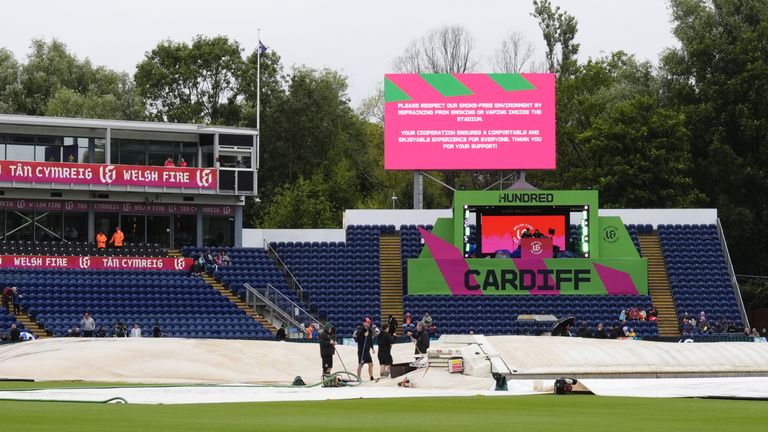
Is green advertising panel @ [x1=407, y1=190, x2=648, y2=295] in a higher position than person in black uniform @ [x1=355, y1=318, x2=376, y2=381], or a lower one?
higher

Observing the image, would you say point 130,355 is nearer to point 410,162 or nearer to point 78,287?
point 78,287

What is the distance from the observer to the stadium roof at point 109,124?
182ft

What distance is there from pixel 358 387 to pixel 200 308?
21701mm

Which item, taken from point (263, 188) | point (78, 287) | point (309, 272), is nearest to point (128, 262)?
point (78, 287)

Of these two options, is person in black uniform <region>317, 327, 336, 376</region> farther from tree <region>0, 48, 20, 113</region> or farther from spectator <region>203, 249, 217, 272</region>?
tree <region>0, 48, 20, 113</region>

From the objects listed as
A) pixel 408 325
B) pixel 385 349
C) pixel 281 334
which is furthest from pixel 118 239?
pixel 385 349

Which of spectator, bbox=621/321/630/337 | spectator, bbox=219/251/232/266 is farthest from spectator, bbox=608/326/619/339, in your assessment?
spectator, bbox=219/251/232/266

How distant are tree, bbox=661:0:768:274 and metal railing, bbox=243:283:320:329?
26.5 m

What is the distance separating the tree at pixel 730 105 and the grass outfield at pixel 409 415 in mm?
47300

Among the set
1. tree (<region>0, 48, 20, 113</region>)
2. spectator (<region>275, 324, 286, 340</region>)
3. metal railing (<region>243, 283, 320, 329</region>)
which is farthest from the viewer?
tree (<region>0, 48, 20, 113</region>)

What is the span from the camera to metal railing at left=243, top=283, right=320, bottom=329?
52.5 m

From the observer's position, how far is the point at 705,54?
72.6 meters

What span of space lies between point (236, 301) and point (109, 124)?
9.78 metres

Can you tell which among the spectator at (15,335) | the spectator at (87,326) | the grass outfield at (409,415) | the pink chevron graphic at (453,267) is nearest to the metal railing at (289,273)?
the pink chevron graphic at (453,267)
